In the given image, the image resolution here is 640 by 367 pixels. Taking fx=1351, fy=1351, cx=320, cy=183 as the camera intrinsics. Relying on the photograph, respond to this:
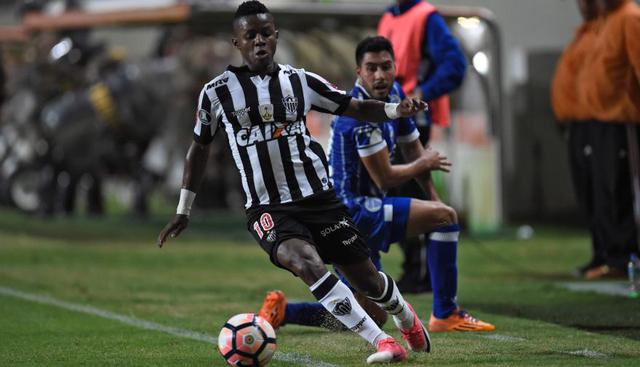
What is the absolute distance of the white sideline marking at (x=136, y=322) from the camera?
283 inches

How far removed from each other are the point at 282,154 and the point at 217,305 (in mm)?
3287

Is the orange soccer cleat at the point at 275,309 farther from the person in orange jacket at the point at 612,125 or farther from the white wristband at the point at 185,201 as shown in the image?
the person in orange jacket at the point at 612,125

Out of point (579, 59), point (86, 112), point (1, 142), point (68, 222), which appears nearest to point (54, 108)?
point (86, 112)

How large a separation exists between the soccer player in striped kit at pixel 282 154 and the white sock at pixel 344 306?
0.20 m

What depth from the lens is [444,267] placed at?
8.38 metres

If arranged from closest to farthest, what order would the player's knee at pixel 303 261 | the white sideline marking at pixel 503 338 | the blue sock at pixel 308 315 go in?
the player's knee at pixel 303 261
the white sideline marking at pixel 503 338
the blue sock at pixel 308 315

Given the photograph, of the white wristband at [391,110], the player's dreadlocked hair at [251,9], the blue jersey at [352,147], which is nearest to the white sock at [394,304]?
the white wristband at [391,110]

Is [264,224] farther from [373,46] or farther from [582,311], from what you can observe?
[582,311]

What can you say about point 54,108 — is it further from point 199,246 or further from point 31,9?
point 199,246

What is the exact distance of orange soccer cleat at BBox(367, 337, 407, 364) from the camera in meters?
6.70

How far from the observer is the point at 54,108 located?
71.4ft

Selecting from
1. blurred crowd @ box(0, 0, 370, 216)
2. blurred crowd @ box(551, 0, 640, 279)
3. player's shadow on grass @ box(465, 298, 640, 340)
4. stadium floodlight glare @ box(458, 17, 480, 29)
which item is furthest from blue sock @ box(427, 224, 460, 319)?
blurred crowd @ box(0, 0, 370, 216)

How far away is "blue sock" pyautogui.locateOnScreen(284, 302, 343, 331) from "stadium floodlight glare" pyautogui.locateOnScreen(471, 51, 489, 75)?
29.6 feet

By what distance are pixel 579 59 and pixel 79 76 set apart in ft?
38.8
